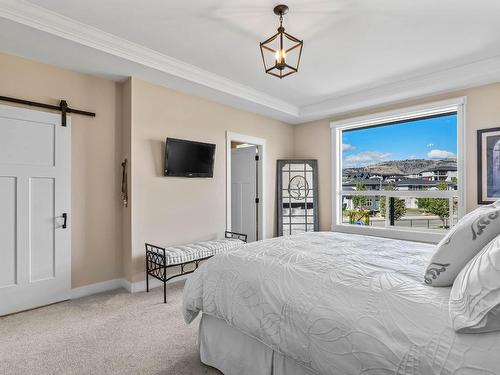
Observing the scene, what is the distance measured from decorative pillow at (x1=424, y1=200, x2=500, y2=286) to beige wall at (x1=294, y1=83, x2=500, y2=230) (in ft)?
9.75

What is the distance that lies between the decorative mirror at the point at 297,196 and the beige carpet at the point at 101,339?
2.71 metres

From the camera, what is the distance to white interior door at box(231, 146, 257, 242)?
5160 millimetres

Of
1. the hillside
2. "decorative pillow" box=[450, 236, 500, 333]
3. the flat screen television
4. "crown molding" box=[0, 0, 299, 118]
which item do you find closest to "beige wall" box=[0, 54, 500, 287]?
the flat screen television

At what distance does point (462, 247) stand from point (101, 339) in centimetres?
256

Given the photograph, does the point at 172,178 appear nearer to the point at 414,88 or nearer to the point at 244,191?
the point at 244,191

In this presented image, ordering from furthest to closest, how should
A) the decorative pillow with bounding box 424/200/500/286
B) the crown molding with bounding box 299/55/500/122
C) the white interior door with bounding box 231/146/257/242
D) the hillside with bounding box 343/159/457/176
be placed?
the white interior door with bounding box 231/146/257/242
the hillside with bounding box 343/159/457/176
the crown molding with bounding box 299/55/500/122
the decorative pillow with bounding box 424/200/500/286

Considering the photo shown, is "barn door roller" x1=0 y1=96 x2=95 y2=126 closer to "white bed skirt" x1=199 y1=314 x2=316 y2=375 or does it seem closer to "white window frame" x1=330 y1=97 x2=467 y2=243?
"white bed skirt" x1=199 y1=314 x2=316 y2=375

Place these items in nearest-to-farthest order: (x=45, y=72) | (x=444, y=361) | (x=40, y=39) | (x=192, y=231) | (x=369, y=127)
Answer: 1. (x=444, y=361)
2. (x=40, y=39)
3. (x=45, y=72)
4. (x=192, y=231)
5. (x=369, y=127)

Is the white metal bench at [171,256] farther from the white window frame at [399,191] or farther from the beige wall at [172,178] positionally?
the white window frame at [399,191]

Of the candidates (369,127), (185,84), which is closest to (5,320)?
(185,84)

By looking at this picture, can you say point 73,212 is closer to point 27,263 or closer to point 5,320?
point 27,263

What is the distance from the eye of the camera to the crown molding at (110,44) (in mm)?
2264

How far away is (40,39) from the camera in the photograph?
2527mm

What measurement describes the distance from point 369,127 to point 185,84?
309cm
